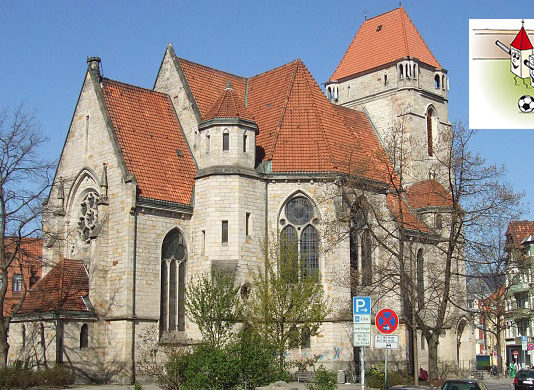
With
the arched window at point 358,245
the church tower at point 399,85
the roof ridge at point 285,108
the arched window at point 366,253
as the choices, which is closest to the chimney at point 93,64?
the roof ridge at point 285,108

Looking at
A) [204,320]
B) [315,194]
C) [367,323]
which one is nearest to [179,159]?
[315,194]

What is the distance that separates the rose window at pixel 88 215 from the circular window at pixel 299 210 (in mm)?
9265

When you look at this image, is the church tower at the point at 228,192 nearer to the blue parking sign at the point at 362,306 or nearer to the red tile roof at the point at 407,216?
the red tile roof at the point at 407,216

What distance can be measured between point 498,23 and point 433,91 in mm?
38353

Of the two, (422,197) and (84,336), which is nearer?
(84,336)

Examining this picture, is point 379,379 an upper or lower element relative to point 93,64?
lower

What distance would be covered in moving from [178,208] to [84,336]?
23.2 feet

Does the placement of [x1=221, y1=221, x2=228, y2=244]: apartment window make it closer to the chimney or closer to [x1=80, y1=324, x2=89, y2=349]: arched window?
[x1=80, y1=324, x2=89, y2=349]: arched window

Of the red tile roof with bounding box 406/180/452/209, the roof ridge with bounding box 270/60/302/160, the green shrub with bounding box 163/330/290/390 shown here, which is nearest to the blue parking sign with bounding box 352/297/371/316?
the green shrub with bounding box 163/330/290/390

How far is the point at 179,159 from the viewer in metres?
39.4

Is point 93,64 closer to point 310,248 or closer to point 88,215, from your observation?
point 88,215

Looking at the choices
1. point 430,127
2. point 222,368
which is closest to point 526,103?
point 222,368

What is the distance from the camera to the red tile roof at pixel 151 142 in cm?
3694

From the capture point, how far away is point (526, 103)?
1140cm
